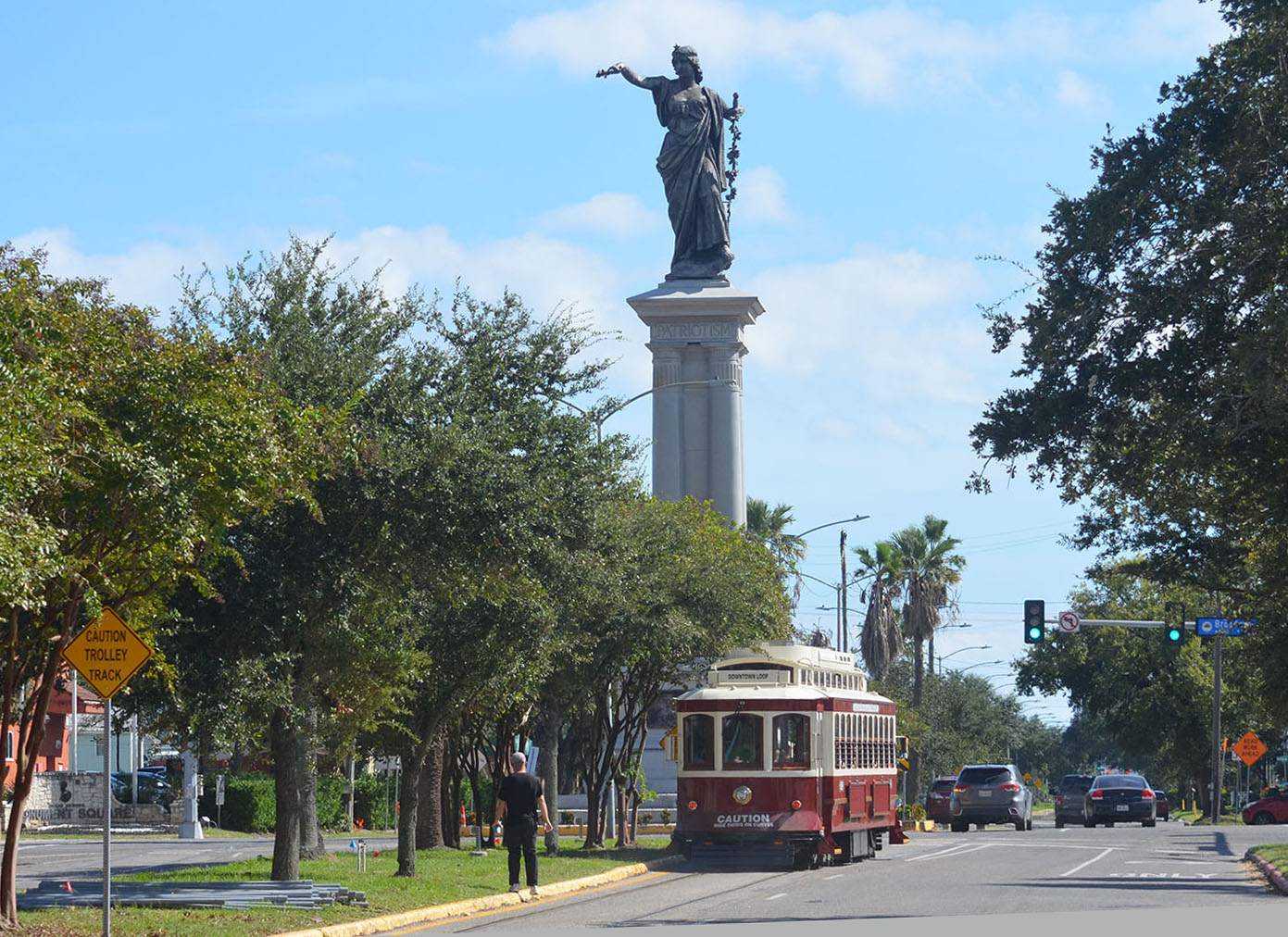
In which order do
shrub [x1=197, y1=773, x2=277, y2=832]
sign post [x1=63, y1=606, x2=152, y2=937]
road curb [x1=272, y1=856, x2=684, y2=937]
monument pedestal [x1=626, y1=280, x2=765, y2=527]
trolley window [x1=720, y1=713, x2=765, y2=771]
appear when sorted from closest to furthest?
sign post [x1=63, y1=606, x2=152, y2=937], road curb [x1=272, y1=856, x2=684, y2=937], trolley window [x1=720, y1=713, x2=765, y2=771], shrub [x1=197, y1=773, x2=277, y2=832], monument pedestal [x1=626, y1=280, x2=765, y2=527]

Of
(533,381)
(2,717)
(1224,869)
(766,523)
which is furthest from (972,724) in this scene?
(2,717)

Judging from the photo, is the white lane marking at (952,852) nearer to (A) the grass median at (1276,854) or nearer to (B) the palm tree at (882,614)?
(A) the grass median at (1276,854)

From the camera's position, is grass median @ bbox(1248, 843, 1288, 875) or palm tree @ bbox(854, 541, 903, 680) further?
palm tree @ bbox(854, 541, 903, 680)

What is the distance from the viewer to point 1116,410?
20656mm

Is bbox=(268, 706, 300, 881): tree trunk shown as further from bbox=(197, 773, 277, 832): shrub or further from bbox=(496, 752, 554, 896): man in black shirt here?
bbox=(197, 773, 277, 832): shrub

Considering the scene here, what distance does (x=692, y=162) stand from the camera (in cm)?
6297

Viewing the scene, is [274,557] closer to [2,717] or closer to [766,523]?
[2,717]

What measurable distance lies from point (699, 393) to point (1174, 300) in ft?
130

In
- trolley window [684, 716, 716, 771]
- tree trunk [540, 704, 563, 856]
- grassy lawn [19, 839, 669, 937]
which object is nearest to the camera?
grassy lawn [19, 839, 669, 937]

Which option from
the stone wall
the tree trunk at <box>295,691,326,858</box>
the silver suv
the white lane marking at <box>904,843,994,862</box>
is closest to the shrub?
the stone wall

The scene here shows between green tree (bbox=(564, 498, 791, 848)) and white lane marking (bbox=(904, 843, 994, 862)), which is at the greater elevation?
green tree (bbox=(564, 498, 791, 848))

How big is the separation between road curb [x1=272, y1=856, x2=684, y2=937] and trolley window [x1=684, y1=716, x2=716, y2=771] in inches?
72.2

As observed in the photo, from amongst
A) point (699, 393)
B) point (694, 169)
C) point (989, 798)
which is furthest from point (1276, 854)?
point (694, 169)

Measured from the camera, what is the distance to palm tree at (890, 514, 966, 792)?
72.8 m
